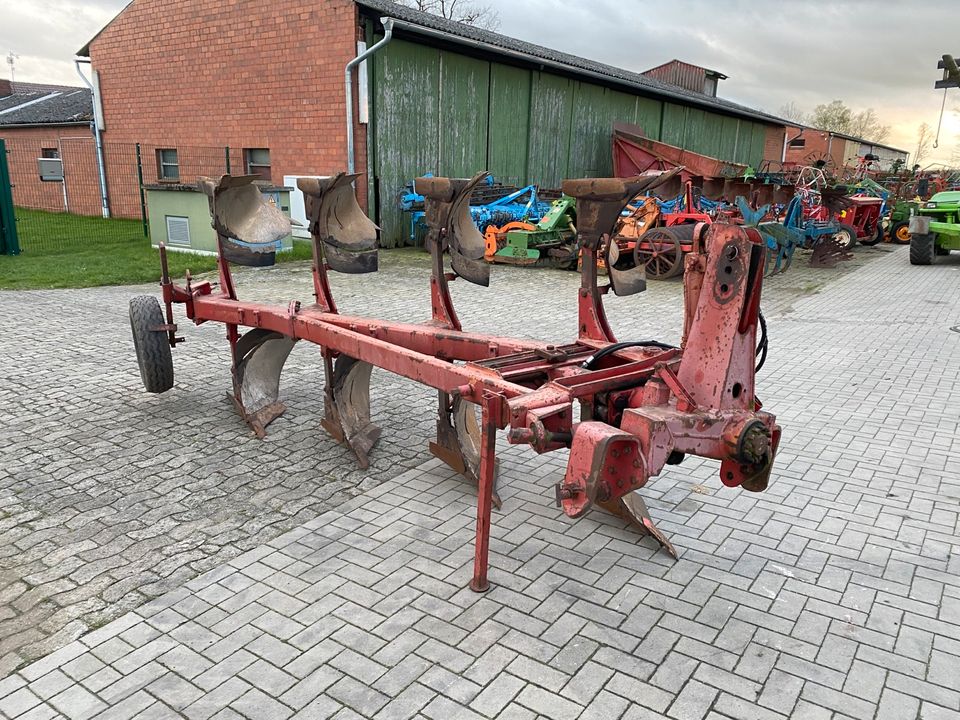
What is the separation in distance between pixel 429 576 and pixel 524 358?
3.30ft

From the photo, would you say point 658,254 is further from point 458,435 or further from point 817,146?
point 817,146

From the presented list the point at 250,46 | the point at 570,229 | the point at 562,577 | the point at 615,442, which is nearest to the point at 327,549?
the point at 562,577

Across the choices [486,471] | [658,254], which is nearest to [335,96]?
[658,254]

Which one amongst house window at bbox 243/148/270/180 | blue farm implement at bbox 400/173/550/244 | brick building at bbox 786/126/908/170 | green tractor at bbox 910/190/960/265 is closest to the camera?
blue farm implement at bbox 400/173/550/244

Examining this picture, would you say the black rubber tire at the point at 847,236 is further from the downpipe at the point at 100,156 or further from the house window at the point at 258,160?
the downpipe at the point at 100,156

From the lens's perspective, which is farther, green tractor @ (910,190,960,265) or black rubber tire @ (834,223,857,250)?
black rubber tire @ (834,223,857,250)

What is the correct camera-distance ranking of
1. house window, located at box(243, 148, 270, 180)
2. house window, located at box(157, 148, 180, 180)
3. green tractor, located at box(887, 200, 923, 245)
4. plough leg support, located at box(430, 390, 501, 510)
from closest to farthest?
plough leg support, located at box(430, 390, 501, 510) → house window, located at box(243, 148, 270, 180) → house window, located at box(157, 148, 180, 180) → green tractor, located at box(887, 200, 923, 245)

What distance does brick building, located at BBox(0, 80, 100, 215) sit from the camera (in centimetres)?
1839

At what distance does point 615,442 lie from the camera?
2361 millimetres

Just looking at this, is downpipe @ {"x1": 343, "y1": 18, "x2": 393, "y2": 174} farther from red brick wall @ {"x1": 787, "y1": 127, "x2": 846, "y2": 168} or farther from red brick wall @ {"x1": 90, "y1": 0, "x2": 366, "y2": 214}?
red brick wall @ {"x1": 787, "y1": 127, "x2": 846, "y2": 168}

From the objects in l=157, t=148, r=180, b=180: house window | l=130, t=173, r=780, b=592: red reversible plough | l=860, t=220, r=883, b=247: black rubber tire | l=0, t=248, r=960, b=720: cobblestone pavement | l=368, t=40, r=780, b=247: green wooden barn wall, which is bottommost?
l=0, t=248, r=960, b=720: cobblestone pavement

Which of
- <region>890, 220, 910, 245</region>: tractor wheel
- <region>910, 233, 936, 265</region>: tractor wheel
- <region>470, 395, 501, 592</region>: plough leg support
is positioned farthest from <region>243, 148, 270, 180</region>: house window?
<region>890, 220, 910, 245</region>: tractor wheel

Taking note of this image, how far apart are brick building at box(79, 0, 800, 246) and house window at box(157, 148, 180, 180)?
3cm

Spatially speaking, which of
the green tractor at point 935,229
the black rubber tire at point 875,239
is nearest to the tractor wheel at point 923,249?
the green tractor at point 935,229
